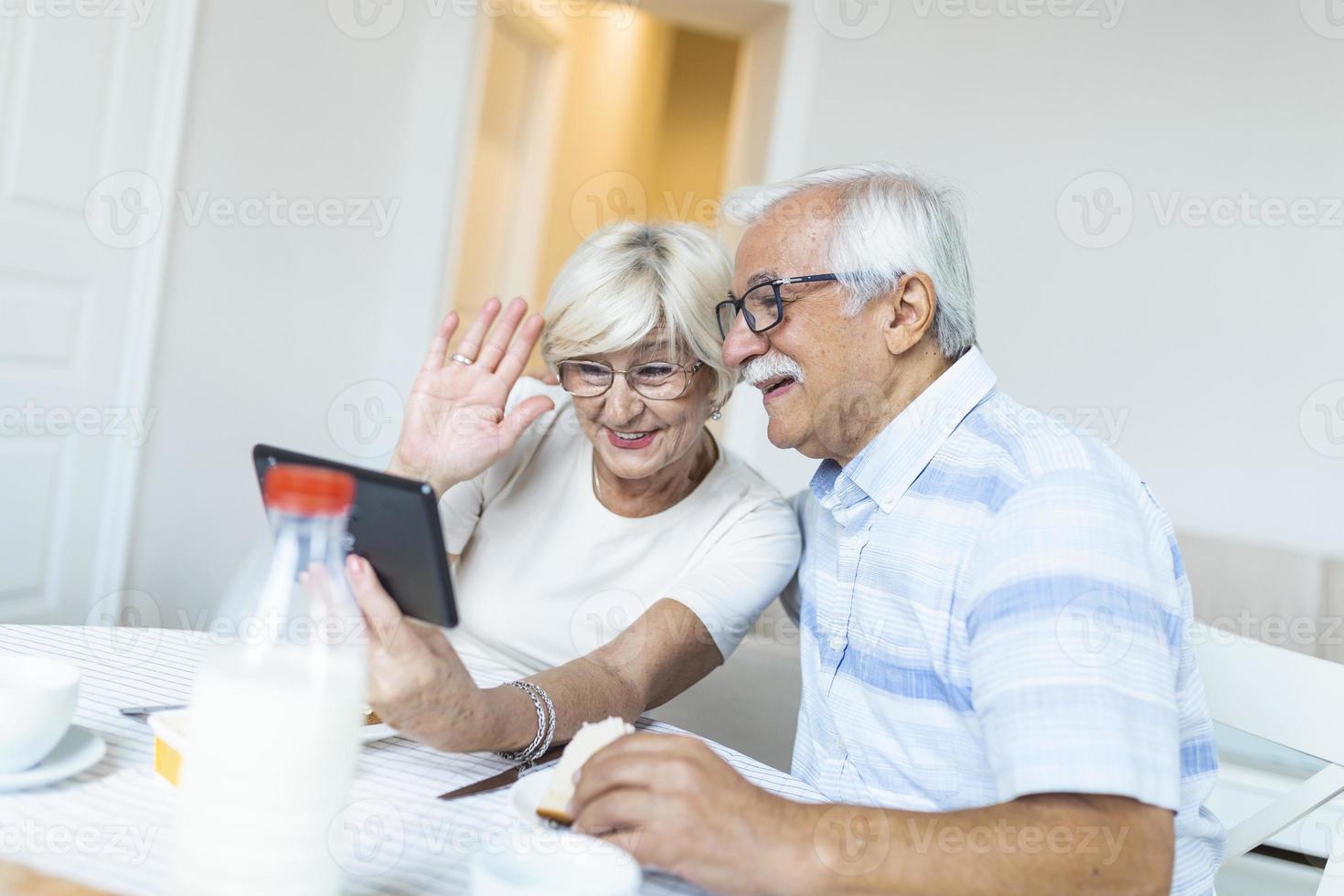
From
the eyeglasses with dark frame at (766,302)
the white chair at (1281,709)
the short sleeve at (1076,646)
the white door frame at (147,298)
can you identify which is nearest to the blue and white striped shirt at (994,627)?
the short sleeve at (1076,646)

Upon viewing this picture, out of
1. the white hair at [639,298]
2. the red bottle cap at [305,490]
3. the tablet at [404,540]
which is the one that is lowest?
the tablet at [404,540]

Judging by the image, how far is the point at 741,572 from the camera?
5.56ft

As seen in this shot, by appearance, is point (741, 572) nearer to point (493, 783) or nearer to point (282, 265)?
point (493, 783)

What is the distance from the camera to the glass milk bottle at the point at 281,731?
67 cm

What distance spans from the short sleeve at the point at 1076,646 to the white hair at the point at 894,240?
0.37 m

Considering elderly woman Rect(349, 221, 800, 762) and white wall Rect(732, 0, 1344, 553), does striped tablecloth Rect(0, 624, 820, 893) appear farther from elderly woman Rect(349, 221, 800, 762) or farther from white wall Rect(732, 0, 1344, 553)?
white wall Rect(732, 0, 1344, 553)

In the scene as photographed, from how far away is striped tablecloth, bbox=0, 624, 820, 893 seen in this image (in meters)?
0.82

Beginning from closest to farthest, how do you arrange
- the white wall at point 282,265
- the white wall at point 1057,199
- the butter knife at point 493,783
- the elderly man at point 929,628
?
the elderly man at point 929,628
the butter knife at point 493,783
the white wall at point 282,265
the white wall at point 1057,199

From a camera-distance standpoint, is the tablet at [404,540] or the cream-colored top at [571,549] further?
the cream-colored top at [571,549]

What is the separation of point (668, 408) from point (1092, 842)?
966 millimetres

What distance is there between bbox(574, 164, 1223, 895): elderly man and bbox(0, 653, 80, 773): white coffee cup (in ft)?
1.39

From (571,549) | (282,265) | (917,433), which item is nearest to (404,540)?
(917,433)

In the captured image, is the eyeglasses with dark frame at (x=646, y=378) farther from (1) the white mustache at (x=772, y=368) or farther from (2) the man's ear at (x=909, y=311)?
(2) the man's ear at (x=909, y=311)

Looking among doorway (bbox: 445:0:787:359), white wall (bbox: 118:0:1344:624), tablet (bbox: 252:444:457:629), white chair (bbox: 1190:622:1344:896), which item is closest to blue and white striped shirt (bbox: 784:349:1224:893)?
white chair (bbox: 1190:622:1344:896)
